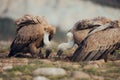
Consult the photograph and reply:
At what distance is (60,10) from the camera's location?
22.1 metres

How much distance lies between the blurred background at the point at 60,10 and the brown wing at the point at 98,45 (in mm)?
8989

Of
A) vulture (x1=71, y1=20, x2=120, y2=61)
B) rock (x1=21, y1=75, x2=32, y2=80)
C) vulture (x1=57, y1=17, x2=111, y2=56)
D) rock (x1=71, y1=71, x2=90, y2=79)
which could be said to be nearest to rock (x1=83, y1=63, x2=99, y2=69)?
vulture (x1=71, y1=20, x2=120, y2=61)

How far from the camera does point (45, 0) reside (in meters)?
22.1

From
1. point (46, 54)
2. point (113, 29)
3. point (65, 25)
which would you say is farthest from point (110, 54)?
point (65, 25)

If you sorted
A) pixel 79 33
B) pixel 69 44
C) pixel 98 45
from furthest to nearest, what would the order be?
pixel 79 33, pixel 69 44, pixel 98 45

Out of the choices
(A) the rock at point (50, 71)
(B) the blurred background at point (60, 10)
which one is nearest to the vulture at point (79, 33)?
(A) the rock at point (50, 71)

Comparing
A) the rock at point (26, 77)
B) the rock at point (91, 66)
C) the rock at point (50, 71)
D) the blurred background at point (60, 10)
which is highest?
the blurred background at point (60, 10)

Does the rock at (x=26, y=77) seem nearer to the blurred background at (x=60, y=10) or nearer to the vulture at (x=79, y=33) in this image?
the vulture at (x=79, y=33)

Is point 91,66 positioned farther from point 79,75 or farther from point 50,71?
point 50,71

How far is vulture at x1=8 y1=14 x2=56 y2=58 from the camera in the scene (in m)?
12.9

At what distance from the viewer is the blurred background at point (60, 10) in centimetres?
2139

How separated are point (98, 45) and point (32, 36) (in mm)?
1807

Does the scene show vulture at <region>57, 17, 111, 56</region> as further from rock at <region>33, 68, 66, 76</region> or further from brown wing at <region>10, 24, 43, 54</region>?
rock at <region>33, 68, 66, 76</region>

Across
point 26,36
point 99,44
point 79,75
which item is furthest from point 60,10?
point 79,75
